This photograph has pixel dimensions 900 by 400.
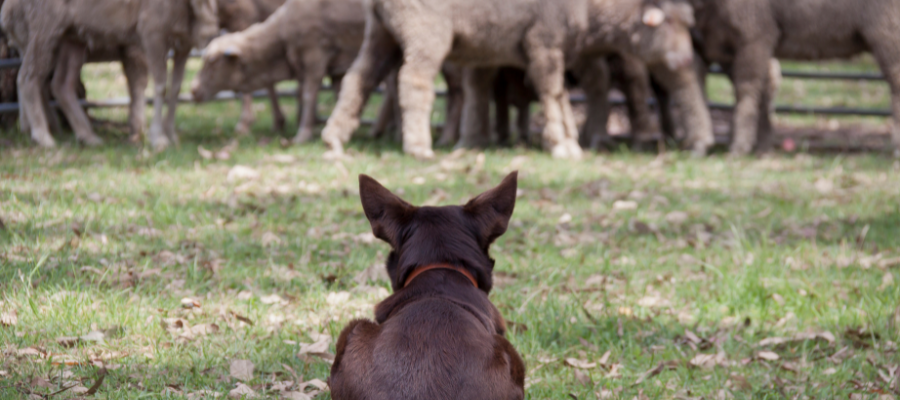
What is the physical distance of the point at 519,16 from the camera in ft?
28.7

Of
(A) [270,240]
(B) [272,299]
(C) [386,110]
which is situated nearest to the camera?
(B) [272,299]

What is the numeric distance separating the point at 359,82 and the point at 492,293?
464cm

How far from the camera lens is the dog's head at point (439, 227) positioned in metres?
3.02

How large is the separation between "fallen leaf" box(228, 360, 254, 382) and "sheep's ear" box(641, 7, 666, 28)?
655 cm

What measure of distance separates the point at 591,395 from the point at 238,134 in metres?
6.78

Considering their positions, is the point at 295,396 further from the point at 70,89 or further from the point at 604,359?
the point at 70,89

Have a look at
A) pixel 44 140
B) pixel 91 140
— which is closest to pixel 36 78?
pixel 44 140

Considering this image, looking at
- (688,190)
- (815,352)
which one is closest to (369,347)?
(815,352)

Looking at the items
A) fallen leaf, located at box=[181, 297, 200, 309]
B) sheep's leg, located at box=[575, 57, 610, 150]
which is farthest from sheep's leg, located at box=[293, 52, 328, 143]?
fallen leaf, located at box=[181, 297, 200, 309]

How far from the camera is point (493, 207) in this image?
3.15 meters

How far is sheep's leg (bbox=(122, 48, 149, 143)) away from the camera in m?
8.45

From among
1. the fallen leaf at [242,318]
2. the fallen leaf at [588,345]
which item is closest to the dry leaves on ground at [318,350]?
the fallen leaf at [242,318]

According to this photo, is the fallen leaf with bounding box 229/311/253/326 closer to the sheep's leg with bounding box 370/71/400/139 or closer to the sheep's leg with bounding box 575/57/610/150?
the sheep's leg with bounding box 370/71/400/139

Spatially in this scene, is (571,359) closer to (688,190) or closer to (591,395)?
(591,395)
